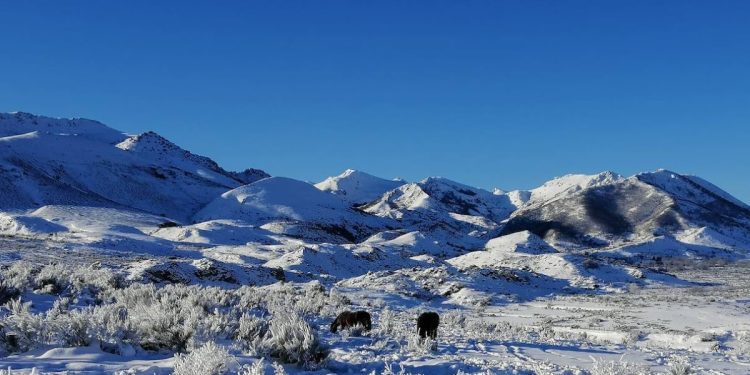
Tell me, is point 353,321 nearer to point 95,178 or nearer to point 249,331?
point 249,331

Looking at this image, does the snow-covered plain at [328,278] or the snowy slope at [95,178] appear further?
the snowy slope at [95,178]

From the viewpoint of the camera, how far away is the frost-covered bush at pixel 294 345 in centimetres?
741

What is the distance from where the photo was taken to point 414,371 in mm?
7703

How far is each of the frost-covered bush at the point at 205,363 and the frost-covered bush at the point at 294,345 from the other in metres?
1.14

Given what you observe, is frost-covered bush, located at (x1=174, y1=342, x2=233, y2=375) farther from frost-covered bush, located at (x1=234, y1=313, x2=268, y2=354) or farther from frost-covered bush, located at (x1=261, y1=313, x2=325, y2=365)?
frost-covered bush, located at (x1=234, y1=313, x2=268, y2=354)

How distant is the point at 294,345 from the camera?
7.36m

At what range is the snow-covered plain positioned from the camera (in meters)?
7.77

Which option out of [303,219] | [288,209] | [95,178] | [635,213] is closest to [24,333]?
[303,219]

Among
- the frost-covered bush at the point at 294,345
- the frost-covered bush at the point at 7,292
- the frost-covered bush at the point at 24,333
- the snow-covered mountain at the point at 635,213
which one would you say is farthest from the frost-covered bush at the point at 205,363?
the snow-covered mountain at the point at 635,213

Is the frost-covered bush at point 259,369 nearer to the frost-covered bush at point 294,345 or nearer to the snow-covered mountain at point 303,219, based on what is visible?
the frost-covered bush at point 294,345

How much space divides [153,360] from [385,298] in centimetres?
2638

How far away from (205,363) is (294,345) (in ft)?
5.01

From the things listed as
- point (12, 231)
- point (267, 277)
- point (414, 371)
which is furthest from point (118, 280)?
point (12, 231)

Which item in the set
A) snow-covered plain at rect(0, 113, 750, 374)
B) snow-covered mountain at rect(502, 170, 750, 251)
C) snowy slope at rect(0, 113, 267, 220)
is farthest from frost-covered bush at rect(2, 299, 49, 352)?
snow-covered mountain at rect(502, 170, 750, 251)
